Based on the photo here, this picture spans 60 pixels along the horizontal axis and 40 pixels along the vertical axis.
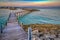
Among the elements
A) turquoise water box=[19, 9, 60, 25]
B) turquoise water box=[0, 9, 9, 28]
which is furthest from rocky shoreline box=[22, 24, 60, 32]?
turquoise water box=[0, 9, 9, 28]

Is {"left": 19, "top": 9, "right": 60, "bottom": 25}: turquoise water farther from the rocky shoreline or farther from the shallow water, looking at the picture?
the shallow water

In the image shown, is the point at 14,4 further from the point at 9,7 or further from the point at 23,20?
the point at 23,20

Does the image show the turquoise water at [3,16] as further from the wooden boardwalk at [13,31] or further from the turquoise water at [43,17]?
the turquoise water at [43,17]

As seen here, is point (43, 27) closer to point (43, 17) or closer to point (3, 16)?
point (43, 17)

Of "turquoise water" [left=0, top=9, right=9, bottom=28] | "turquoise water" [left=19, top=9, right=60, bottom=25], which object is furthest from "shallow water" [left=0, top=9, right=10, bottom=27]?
"turquoise water" [left=19, top=9, right=60, bottom=25]

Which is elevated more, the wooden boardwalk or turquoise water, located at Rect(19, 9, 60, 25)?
turquoise water, located at Rect(19, 9, 60, 25)

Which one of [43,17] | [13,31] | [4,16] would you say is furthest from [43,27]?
[4,16]
